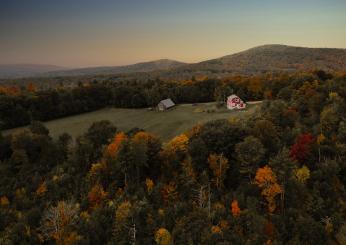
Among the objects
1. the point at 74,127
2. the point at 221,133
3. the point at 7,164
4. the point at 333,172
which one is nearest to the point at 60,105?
the point at 74,127

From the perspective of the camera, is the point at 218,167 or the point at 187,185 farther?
the point at 218,167

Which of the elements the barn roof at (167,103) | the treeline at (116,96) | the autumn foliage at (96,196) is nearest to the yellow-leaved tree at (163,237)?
the autumn foliage at (96,196)

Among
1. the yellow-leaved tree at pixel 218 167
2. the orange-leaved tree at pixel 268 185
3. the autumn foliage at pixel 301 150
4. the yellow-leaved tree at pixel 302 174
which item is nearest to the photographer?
the orange-leaved tree at pixel 268 185

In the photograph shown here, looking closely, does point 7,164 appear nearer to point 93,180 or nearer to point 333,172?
point 93,180

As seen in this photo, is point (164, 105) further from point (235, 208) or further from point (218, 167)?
point (235, 208)

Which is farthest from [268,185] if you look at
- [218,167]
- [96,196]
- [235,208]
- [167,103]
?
[167,103]

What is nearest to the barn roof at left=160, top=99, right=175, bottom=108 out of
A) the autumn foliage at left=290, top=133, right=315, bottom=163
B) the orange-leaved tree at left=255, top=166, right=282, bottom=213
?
the autumn foliage at left=290, top=133, right=315, bottom=163

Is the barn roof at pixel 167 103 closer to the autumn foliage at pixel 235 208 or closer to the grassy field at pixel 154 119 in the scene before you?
the grassy field at pixel 154 119
